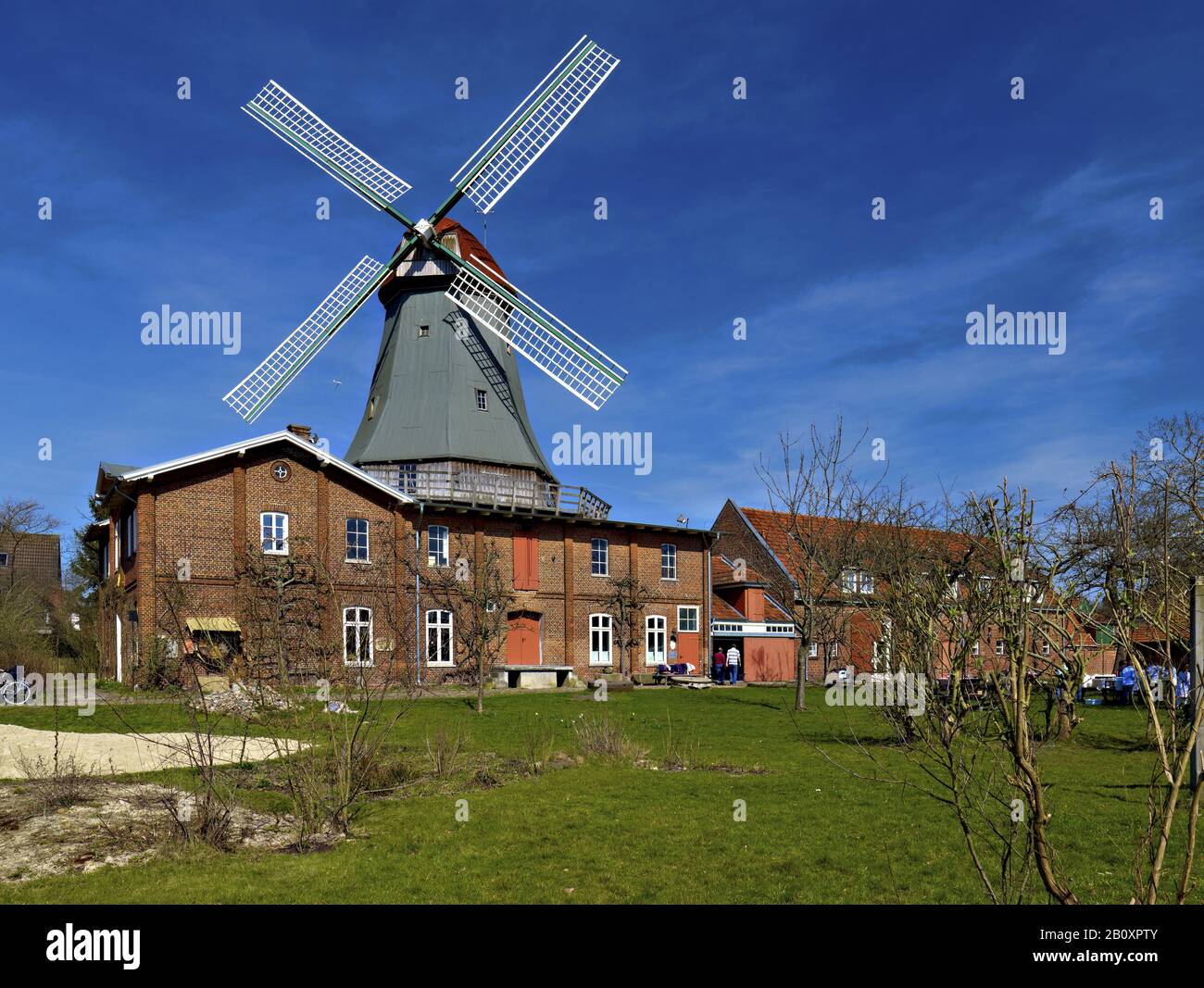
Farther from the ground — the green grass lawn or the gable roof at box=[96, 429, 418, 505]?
the gable roof at box=[96, 429, 418, 505]

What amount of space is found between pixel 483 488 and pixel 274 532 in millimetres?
8463

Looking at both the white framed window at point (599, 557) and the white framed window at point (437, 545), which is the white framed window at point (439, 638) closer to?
the white framed window at point (437, 545)

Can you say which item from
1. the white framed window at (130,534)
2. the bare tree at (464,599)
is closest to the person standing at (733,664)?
the bare tree at (464,599)

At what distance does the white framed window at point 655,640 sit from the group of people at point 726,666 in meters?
2.36

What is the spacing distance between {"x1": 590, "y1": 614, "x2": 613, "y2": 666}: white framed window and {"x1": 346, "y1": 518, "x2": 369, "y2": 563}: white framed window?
9.29 meters

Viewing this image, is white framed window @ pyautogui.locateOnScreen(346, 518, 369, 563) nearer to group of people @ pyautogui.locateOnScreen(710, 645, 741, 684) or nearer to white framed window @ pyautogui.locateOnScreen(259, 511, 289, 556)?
white framed window @ pyautogui.locateOnScreen(259, 511, 289, 556)

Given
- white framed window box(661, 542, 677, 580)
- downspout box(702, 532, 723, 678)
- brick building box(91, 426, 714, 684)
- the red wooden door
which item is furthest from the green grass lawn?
downspout box(702, 532, 723, 678)

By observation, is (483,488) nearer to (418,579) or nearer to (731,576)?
(418,579)

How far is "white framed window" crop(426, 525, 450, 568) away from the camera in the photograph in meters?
31.6

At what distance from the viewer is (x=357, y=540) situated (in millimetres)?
30062

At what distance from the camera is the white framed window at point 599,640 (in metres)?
34.9
